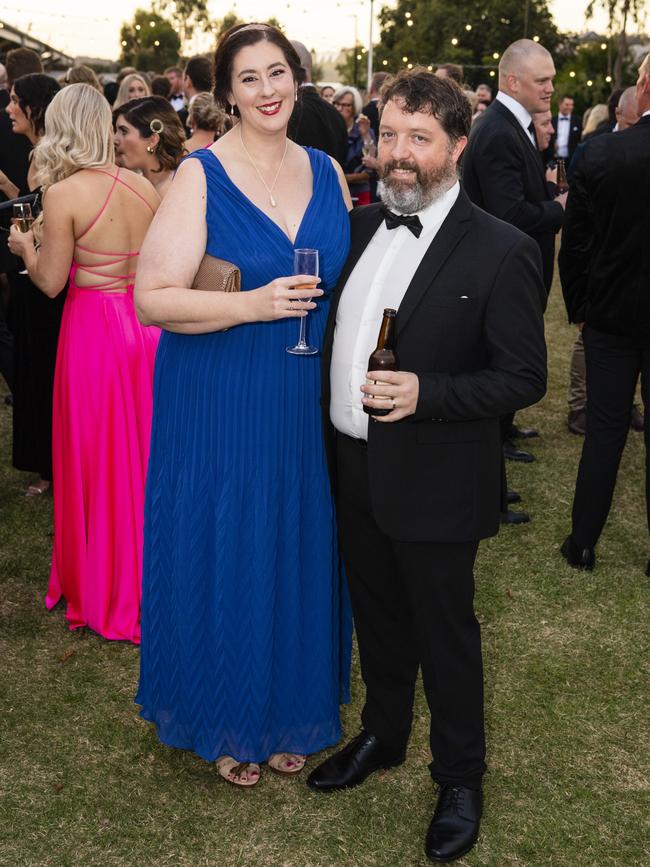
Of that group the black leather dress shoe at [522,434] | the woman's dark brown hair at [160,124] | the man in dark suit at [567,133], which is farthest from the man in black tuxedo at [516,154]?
the man in dark suit at [567,133]

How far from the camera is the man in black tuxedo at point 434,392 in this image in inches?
98.1

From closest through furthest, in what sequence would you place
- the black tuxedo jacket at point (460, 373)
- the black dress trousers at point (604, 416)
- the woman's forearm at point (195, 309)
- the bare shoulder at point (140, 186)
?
the black tuxedo jacket at point (460, 373) → the woman's forearm at point (195, 309) → the bare shoulder at point (140, 186) → the black dress trousers at point (604, 416)

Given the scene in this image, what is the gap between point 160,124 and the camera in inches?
190

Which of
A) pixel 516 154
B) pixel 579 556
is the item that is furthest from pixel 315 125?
pixel 579 556

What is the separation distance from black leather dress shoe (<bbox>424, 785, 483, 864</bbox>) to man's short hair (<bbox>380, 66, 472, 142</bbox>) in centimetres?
202

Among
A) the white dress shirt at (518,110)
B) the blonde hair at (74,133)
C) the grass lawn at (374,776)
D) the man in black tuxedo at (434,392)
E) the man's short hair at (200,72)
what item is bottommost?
the grass lawn at (374,776)

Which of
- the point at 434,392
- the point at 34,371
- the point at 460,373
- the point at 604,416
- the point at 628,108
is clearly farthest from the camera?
the point at 628,108

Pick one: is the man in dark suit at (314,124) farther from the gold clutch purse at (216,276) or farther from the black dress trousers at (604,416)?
the gold clutch purse at (216,276)

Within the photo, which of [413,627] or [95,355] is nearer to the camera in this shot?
[413,627]

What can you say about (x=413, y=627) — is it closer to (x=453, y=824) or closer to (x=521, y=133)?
(x=453, y=824)

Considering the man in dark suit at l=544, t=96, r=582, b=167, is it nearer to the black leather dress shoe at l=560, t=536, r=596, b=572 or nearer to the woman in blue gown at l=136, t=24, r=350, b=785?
the black leather dress shoe at l=560, t=536, r=596, b=572

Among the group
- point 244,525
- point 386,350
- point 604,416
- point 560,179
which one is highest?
point 560,179

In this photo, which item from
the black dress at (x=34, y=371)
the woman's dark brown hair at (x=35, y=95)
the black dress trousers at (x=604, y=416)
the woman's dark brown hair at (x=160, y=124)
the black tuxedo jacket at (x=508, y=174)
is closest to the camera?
the black dress trousers at (x=604, y=416)

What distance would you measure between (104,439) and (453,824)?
224 centimetres
